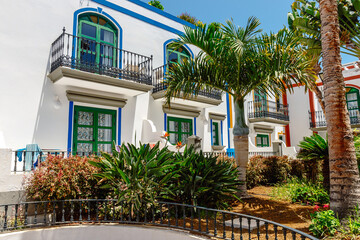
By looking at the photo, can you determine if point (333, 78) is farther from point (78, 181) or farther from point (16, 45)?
point (16, 45)

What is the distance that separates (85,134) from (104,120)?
924 millimetres

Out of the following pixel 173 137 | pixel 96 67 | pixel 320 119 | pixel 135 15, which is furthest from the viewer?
pixel 320 119

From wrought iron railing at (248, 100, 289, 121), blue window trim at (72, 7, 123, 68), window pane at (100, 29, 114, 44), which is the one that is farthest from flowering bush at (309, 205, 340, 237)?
wrought iron railing at (248, 100, 289, 121)

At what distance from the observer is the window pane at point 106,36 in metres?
10.8

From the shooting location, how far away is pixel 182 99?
1212 cm

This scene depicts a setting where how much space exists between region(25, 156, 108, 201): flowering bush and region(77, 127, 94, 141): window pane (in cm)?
387

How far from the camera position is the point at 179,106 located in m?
12.6

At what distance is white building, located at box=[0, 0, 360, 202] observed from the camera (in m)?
8.59

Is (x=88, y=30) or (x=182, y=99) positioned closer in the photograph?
(x=88, y=30)

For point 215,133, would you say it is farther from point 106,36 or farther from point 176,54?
point 106,36

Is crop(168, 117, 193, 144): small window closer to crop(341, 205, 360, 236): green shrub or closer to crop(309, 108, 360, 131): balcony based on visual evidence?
crop(341, 205, 360, 236): green shrub

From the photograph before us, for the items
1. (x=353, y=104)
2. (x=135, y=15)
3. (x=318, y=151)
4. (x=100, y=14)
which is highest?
(x=135, y=15)

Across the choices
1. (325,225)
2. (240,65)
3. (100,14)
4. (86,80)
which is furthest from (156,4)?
(325,225)

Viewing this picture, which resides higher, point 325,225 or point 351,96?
point 351,96
